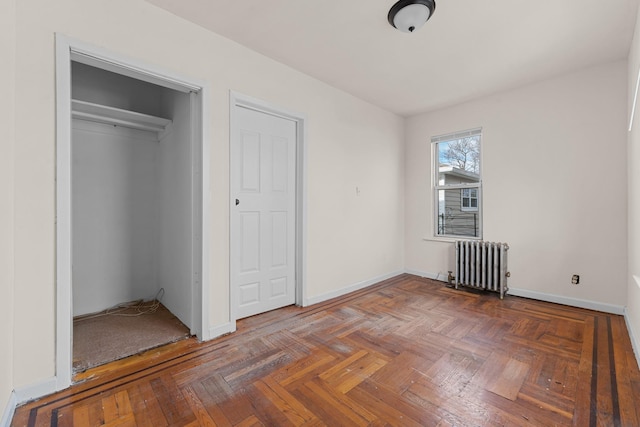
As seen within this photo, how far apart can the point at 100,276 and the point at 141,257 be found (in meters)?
0.43

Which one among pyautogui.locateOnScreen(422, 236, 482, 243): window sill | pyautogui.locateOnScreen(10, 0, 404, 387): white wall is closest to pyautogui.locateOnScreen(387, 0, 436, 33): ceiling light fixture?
pyautogui.locateOnScreen(10, 0, 404, 387): white wall

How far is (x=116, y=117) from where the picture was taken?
298cm

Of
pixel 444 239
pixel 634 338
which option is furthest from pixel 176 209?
pixel 634 338

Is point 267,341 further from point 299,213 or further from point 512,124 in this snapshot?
point 512,124

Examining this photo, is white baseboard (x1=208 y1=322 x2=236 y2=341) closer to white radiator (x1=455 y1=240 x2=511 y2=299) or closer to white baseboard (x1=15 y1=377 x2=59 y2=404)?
white baseboard (x1=15 y1=377 x2=59 y2=404)

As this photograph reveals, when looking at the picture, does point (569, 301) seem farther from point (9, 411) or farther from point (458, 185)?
point (9, 411)

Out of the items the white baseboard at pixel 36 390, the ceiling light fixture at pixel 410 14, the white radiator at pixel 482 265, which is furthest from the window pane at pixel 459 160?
the white baseboard at pixel 36 390

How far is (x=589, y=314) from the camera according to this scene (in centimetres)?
308

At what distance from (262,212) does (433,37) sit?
2.32 m

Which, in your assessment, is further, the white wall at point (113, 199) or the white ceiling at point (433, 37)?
the white wall at point (113, 199)

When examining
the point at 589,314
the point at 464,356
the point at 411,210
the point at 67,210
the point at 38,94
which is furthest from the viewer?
the point at 411,210

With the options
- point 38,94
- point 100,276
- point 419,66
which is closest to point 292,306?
point 100,276

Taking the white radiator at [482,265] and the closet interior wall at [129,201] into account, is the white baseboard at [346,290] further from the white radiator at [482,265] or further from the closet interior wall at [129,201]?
the closet interior wall at [129,201]

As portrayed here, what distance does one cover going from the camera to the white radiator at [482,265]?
12.1 feet
